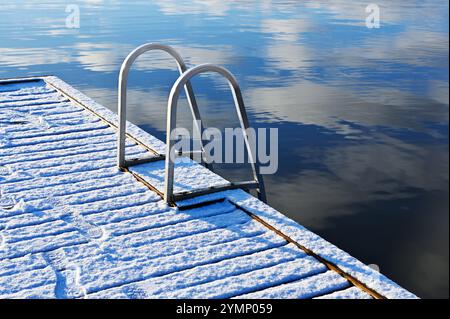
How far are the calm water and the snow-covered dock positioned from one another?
337 cm

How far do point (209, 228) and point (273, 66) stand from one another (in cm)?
1721

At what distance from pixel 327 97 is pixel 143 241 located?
13153mm

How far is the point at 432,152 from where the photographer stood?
12.6 m

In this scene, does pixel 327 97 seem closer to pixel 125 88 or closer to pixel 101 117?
pixel 101 117

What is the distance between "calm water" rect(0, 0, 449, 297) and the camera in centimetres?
894

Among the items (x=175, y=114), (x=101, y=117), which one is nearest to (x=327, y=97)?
(x=101, y=117)

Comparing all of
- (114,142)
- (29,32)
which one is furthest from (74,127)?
(29,32)

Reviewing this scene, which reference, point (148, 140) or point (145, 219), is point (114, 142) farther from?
point (145, 219)

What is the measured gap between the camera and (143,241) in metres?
4.19

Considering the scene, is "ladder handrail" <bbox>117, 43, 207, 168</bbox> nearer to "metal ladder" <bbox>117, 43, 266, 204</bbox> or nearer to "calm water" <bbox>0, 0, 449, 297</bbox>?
"metal ladder" <bbox>117, 43, 266, 204</bbox>

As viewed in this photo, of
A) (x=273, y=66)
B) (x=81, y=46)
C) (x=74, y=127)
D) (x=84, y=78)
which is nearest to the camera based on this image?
(x=74, y=127)

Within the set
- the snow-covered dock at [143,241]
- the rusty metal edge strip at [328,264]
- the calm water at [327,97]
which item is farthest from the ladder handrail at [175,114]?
the calm water at [327,97]

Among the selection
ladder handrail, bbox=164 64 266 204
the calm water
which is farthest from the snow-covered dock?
the calm water

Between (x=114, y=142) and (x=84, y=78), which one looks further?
(x=84, y=78)
